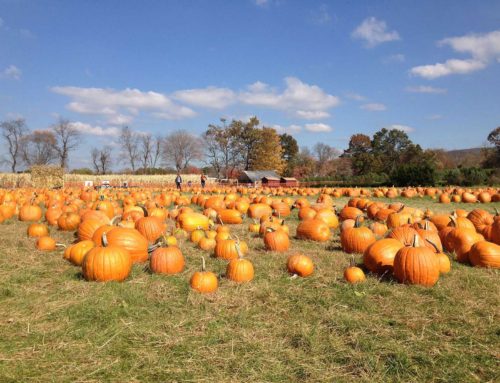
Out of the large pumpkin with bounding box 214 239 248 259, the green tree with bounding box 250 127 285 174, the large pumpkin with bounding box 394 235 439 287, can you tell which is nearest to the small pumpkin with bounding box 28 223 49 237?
the large pumpkin with bounding box 214 239 248 259

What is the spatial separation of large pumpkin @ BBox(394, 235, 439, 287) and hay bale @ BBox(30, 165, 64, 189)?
94.2ft

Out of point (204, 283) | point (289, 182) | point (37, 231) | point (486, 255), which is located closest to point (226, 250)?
point (204, 283)

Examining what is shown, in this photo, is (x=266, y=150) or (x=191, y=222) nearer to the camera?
(x=191, y=222)

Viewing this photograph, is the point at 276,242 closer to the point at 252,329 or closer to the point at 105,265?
the point at 105,265

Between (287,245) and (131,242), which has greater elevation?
(131,242)

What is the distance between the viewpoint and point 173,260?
17.9 ft

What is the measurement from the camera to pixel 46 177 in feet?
96.2

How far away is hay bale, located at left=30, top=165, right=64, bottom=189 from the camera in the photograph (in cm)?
2898

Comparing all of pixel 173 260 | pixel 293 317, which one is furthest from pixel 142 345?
pixel 173 260

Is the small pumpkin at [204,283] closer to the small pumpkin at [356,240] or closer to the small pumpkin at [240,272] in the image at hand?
the small pumpkin at [240,272]

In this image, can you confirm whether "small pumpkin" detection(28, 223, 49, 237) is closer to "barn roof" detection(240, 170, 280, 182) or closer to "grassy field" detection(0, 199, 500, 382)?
"grassy field" detection(0, 199, 500, 382)

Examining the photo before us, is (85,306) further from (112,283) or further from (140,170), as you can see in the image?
(140,170)

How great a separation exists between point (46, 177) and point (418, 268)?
97.3ft

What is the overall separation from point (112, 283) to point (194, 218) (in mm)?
3999
